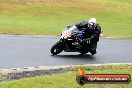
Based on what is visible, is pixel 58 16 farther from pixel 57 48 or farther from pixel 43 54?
pixel 57 48

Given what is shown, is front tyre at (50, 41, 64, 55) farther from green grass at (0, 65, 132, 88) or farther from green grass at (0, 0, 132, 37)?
green grass at (0, 0, 132, 37)

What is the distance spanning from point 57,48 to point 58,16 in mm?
18584

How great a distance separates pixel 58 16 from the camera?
119 feet

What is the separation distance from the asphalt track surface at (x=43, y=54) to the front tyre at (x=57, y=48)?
19cm

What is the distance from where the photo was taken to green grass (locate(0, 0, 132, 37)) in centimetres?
2866

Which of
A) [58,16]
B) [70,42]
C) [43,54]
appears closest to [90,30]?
[70,42]

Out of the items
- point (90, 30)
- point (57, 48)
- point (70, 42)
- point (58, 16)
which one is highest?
point (58, 16)

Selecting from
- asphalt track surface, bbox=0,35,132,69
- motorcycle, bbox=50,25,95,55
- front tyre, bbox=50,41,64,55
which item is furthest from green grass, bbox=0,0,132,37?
motorcycle, bbox=50,25,95,55

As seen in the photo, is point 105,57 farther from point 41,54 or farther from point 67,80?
point 67,80

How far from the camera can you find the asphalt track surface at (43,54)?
646 inches

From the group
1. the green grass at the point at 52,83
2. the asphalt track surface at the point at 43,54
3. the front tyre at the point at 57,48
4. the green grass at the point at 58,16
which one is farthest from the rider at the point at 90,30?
the green grass at the point at 58,16

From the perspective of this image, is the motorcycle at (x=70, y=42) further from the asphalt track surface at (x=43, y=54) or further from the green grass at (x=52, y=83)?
the green grass at (x=52, y=83)

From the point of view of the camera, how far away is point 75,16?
37094mm

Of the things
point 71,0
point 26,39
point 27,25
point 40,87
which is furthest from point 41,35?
point 71,0
